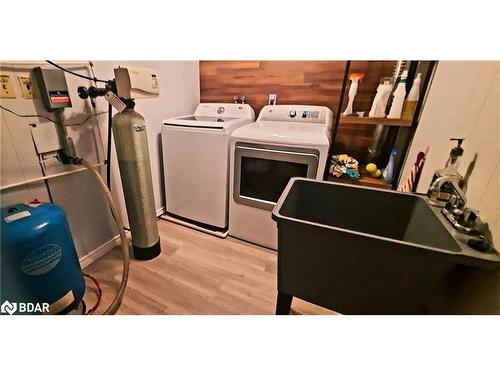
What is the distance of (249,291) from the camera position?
4.54 ft

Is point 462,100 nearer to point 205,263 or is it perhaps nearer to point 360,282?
point 360,282

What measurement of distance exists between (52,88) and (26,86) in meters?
0.10

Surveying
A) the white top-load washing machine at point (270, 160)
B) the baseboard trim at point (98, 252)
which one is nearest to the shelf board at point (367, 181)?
the white top-load washing machine at point (270, 160)

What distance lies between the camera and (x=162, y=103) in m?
1.93

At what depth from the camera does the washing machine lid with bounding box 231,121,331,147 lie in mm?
1403

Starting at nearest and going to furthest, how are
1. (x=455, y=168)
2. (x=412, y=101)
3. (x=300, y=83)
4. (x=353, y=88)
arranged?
(x=455, y=168) → (x=412, y=101) → (x=353, y=88) → (x=300, y=83)

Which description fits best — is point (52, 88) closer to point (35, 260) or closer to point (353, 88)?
point (35, 260)

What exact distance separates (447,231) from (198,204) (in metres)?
1.65

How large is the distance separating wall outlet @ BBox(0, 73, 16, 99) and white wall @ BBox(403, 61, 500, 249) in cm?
187

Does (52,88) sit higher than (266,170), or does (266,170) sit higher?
(52,88)

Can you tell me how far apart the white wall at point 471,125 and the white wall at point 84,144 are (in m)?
1.87

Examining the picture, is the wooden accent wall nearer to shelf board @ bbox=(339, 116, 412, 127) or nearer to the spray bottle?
the spray bottle

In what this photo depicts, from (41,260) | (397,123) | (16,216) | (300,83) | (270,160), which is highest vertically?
(300,83)

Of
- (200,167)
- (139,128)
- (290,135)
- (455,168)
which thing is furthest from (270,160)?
(455,168)
